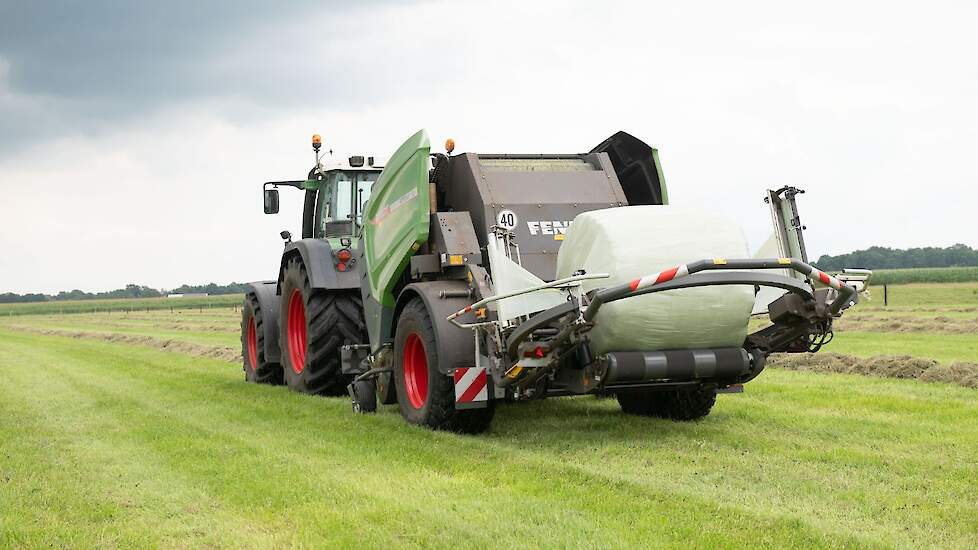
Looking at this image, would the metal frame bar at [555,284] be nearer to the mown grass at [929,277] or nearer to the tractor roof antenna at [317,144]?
the tractor roof antenna at [317,144]

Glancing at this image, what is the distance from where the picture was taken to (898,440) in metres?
7.41

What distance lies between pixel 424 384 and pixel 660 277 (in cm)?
278

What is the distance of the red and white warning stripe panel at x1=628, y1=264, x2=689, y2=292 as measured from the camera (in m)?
6.31

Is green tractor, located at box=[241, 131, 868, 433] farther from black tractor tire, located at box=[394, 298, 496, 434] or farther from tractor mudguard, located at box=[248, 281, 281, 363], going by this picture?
tractor mudguard, located at box=[248, 281, 281, 363]

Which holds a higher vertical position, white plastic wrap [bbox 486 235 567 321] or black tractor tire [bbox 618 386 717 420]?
white plastic wrap [bbox 486 235 567 321]

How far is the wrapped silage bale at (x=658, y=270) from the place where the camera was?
6828 millimetres

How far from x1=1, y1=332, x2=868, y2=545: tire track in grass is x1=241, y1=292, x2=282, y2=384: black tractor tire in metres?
5.36

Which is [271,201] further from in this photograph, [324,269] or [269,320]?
[324,269]

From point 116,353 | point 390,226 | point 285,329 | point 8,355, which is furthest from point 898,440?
point 8,355

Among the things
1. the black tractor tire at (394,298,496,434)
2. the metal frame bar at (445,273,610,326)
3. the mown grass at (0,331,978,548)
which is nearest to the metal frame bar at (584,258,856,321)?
the metal frame bar at (445,273,610,326)

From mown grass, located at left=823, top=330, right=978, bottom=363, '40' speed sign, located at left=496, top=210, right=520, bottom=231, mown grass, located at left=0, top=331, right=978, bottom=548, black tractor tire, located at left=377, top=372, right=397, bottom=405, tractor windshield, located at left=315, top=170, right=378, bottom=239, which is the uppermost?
tractor windshield, located at left=315, top=170, right=378, bottom=239

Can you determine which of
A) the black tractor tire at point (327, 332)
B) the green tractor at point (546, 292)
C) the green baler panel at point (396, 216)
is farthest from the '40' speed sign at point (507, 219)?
the black tractor tire at point (327, 332)

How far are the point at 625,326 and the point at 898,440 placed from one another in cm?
227

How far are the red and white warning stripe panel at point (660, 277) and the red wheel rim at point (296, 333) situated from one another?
6438 mm
